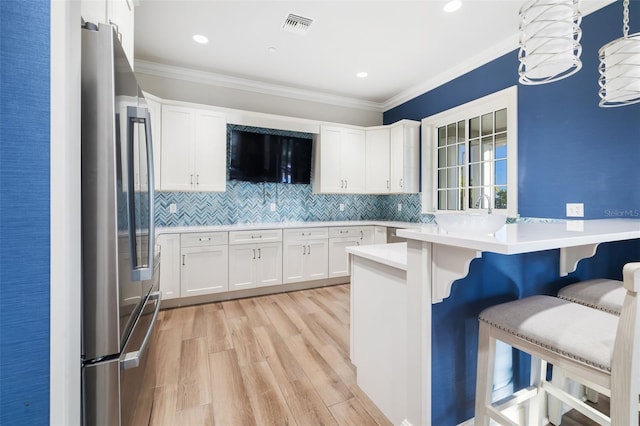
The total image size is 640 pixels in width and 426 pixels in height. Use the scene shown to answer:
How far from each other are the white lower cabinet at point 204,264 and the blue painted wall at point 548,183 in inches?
106

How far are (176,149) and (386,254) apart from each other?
9.54 feet

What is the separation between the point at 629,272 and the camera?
76cm

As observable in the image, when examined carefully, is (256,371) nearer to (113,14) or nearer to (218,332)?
(218,332)

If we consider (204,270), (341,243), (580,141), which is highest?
(580,141)

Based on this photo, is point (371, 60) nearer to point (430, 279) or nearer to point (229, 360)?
point (430, 279)

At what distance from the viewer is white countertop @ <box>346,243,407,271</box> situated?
1.29m

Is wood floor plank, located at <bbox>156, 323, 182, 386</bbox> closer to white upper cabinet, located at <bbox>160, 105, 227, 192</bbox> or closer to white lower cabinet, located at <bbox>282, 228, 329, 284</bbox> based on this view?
white lower cabinet, located at <bbox>282, 228, 329, 284</bbox>

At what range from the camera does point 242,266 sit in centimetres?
339

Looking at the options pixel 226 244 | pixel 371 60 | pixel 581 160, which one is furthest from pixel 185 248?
pixel 581 160

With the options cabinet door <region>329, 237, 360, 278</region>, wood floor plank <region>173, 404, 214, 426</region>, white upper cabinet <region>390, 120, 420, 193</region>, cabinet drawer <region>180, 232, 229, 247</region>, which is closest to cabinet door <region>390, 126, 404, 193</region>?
white upper cabinet <region>390, 120, 420, 193</region>

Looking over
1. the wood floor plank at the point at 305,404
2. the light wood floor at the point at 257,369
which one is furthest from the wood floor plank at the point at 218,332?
the wood floor plank at the point at 305,404

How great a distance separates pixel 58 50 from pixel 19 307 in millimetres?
695

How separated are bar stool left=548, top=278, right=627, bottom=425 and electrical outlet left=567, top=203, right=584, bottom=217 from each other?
3.47ft

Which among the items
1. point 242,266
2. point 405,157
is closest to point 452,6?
point 405,157
